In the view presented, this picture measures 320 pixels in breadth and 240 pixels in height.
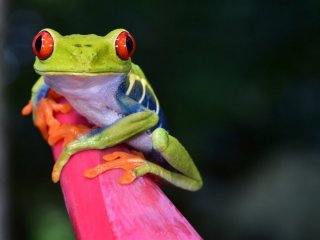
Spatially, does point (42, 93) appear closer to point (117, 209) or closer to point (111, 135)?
point (111, 135)

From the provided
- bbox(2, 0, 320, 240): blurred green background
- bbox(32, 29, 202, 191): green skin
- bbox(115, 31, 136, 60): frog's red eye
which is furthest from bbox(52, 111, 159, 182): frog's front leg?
bbox(2, 0, 320, 240): blurred green background

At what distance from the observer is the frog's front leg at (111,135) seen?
2.93 ft

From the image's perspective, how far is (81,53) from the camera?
1.00 m

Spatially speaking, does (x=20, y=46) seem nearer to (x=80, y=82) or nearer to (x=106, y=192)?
(x=80, y=82)

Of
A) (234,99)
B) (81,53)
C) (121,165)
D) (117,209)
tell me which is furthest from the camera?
(234,99)

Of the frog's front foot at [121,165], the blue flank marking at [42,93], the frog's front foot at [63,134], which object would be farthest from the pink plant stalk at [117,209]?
the blue flank marking at [42,93]

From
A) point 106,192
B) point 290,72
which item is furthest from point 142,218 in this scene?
point 290,72

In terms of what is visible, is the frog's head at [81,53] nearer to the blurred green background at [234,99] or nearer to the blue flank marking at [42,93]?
the blue flank marking at [42,93]

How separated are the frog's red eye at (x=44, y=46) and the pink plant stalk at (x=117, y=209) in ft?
0.70

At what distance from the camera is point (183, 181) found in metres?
1.19

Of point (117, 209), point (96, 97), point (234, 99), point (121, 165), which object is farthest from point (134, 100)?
point (234, 99)

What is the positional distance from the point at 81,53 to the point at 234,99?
1.63 meters

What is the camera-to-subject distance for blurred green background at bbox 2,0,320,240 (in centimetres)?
251

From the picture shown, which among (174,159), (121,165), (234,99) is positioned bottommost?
(234,99)
